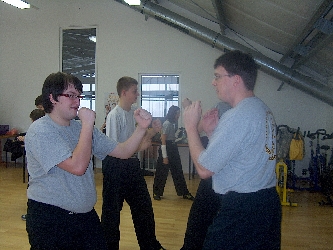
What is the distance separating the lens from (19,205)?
4.59 metres

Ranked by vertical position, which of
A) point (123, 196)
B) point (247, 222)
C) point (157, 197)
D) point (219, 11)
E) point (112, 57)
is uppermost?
point (219, 11)

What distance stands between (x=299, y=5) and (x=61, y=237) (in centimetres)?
310

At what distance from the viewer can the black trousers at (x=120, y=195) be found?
268cm

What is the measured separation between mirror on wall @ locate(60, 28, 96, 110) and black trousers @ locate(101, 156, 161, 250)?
17.7 feet

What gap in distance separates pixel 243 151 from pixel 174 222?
2.79 m

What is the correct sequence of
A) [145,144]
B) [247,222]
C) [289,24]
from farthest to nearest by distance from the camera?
[289,24], [145,144], [247,222]

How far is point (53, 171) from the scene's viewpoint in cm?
152

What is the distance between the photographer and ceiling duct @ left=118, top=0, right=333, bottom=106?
552 cm

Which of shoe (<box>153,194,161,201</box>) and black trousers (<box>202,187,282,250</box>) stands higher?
black trousers (<box>202,187,282,250</box>)

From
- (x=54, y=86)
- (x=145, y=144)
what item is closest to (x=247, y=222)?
(x=54, y=86)

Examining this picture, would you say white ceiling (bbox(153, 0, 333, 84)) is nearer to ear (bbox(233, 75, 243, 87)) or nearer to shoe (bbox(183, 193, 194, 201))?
ear (bbox(233, 75, 243, 87))

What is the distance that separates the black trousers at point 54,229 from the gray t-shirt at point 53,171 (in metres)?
0.03

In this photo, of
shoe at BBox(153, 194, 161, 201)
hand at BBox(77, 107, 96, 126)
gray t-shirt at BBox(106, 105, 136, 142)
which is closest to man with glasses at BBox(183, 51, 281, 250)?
Result: hand at BBox(77, 107, 96, 126)

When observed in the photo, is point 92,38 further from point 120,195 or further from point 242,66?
point 242,66
